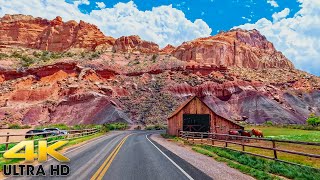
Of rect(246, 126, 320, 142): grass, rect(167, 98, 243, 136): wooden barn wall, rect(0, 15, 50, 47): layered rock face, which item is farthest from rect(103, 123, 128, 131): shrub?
rect(0, 15, 50, 47): layered rock face

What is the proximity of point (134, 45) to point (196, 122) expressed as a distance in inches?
5030

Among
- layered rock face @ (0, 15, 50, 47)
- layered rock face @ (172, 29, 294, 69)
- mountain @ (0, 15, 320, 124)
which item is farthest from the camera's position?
layered rock face @ (0, 15, 50, 47)

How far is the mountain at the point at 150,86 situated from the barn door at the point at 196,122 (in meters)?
44.9

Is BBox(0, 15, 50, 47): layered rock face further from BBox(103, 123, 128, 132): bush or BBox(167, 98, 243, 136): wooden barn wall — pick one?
BBox(167, 98, 243, 136): wooden barn wall

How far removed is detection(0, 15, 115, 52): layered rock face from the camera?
166 meters

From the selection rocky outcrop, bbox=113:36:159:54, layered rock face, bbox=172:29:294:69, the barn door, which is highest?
rocky outcrop, bbox=113:36:159:54

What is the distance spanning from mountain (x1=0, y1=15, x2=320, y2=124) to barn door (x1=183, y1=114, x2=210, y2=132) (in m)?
44.9

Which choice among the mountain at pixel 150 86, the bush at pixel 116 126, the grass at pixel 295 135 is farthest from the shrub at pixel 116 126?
the grass at pixel 295 135

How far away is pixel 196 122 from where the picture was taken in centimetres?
4544

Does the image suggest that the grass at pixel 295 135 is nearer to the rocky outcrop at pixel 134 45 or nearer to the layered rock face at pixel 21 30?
the rocky outcrop at pixel 134 45

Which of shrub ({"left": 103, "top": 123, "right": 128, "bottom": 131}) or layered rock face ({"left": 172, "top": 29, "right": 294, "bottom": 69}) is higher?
→ layered rock face ({"left": 172, "top": 29, "right": 294, "bottom": 69})

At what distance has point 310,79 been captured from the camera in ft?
404

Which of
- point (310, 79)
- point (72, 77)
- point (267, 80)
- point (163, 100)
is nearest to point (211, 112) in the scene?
point (163, 100)

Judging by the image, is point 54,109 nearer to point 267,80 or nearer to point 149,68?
point 149,68
